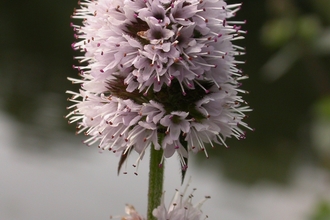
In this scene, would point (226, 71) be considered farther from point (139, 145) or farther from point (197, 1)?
point (139, 145)

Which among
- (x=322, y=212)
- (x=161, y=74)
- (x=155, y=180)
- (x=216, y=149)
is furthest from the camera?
(x=216, y=149)

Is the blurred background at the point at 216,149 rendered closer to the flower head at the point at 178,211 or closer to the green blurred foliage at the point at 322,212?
the green blurred foliage at the point at 322,212

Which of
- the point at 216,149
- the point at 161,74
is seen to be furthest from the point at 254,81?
the point at 161,74

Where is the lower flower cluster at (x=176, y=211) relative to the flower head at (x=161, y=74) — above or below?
below

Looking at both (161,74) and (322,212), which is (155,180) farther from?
(322,212)

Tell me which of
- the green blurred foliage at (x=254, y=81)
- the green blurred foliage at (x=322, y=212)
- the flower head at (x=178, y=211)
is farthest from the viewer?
the green blurred foliage at (x=254, y=81)

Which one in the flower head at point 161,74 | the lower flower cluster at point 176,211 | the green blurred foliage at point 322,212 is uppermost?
the flower head at point 161,74

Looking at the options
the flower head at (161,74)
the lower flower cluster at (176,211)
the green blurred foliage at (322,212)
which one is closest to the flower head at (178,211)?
the lower flower cluster at (176,211)
